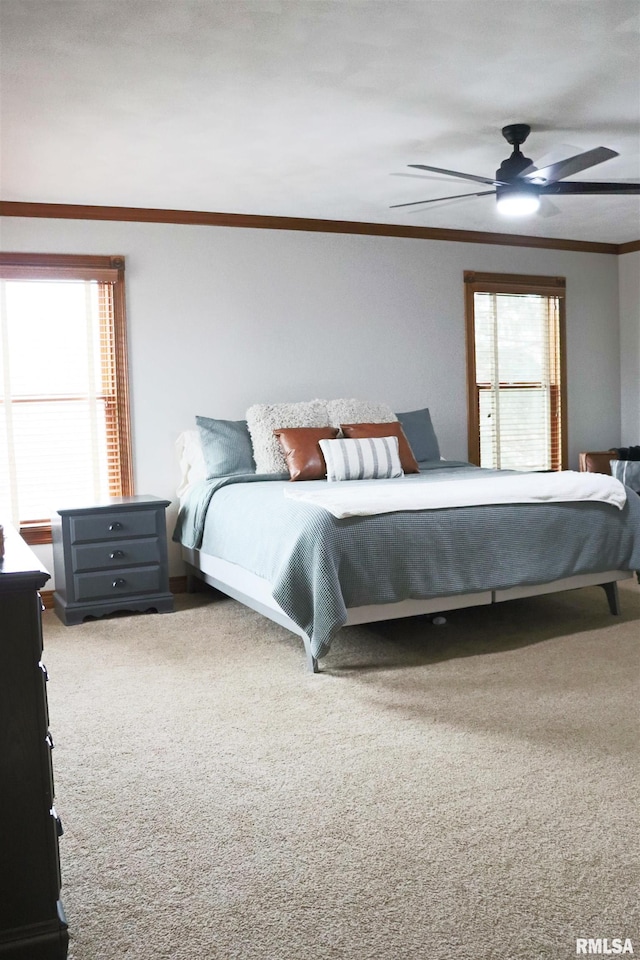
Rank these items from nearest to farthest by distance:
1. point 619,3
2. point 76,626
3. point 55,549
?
point 619,3, point 76,626, point 55,549

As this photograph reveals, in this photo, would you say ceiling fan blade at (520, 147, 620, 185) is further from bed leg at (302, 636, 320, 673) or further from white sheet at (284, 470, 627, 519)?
bed leg at (302, 636, 320, 673)

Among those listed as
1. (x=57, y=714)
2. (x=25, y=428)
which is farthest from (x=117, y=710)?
(x=25, y=428)

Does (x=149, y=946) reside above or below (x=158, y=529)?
below

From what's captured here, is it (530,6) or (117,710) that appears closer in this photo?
(530,6)

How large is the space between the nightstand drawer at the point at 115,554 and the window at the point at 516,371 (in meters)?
2.76

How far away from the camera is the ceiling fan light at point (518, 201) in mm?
4012

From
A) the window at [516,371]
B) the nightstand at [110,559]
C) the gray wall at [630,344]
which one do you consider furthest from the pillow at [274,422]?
the gray wall at [630,344]

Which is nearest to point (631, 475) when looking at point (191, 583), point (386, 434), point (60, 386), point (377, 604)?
point (386, 434)

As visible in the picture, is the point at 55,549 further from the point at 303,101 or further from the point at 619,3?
the point at 619,3

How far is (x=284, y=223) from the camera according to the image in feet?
19.0

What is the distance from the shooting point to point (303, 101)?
354 cm

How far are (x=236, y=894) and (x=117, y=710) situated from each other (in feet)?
4.73

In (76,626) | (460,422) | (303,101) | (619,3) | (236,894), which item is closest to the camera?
(236,894)

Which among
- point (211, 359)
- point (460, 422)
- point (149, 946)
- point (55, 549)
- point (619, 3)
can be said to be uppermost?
point (619, 3)
